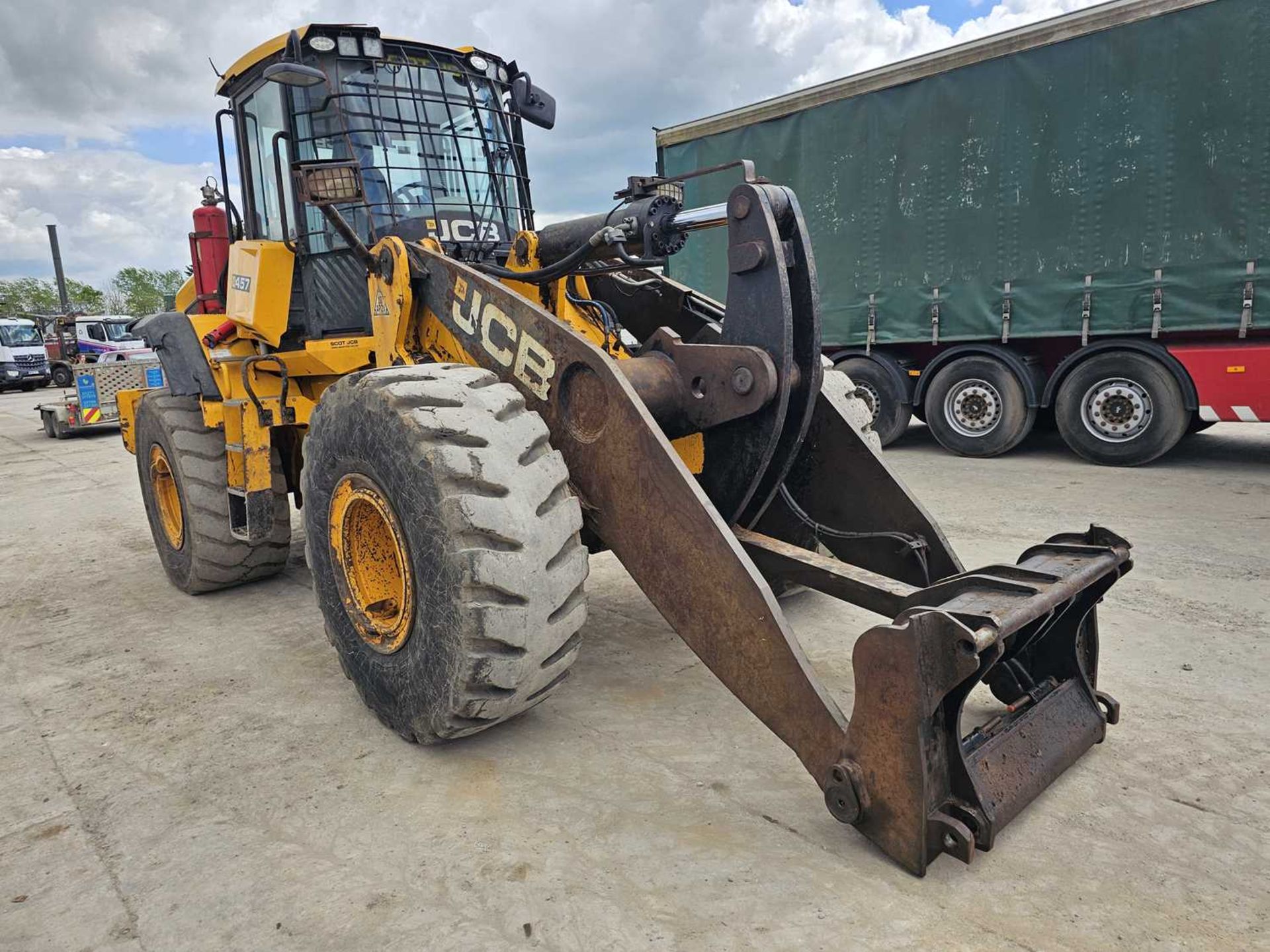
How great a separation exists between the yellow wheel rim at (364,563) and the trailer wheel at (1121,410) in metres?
7.25

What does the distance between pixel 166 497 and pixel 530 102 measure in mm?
3330

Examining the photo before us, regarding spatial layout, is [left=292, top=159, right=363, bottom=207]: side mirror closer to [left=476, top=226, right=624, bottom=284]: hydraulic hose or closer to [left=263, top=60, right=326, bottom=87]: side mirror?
[left=263, top=60, right=326, bottom=87]: side mirror

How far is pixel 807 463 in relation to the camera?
3.80 metres

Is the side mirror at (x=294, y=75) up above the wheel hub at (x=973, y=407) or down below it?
above

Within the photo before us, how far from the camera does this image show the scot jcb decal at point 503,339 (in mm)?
3047

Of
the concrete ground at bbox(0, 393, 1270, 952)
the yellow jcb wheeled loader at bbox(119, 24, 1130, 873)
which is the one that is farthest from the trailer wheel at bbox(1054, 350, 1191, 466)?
the yellow jcb wheeled loader at bbox(119, 24, 1130, 873)

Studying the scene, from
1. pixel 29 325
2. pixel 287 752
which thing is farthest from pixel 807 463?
pixel 29 325

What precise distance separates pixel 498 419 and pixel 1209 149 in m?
7.28

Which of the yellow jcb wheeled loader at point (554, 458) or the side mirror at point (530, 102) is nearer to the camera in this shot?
the yellow jcb wheeled loader at point (554, 458)

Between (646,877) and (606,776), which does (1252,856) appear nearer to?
(646,877)

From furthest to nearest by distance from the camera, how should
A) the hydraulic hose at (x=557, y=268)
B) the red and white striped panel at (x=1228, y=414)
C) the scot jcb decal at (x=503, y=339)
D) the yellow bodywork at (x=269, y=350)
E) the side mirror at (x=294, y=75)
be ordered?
the red and white striped panel at (x=1228, y=414)
the yellow bodywork at (x=269, y=350)
the side mirror at (x=294, y=75)
the hydraulic hose at (x=557, y=268)
the scot jcb decal at (x=503, y=339)

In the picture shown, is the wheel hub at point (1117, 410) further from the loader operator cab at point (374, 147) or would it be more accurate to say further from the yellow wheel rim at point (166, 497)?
the yellow wheel rim at point (166, 497)

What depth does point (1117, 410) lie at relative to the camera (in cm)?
806

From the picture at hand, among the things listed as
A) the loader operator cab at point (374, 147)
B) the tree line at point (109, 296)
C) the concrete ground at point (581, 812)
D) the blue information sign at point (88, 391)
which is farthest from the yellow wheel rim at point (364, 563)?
the tree line at point (109, 296)
